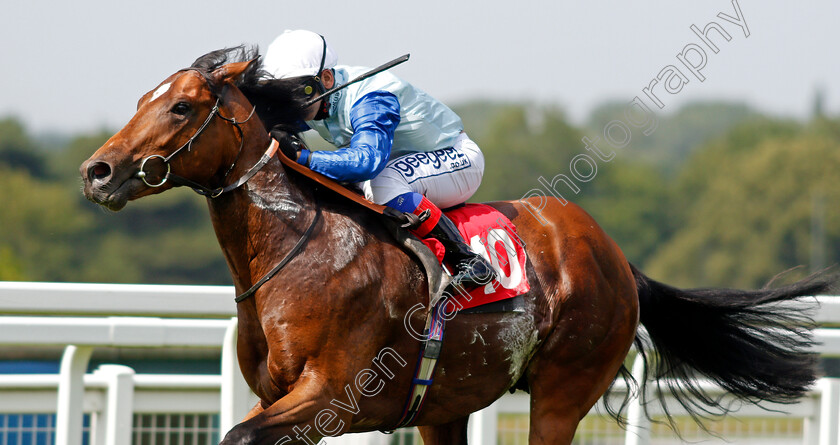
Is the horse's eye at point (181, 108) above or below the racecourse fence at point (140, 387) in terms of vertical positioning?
above

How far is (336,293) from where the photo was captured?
3586 millimetres

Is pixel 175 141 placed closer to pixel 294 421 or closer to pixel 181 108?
pixel 181 108

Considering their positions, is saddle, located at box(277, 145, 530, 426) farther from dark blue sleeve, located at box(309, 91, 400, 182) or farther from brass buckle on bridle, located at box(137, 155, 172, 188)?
brass buckle on bridle, located at box(137, 155, 172, 188)

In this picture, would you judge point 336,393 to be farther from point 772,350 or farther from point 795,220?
point 795,220

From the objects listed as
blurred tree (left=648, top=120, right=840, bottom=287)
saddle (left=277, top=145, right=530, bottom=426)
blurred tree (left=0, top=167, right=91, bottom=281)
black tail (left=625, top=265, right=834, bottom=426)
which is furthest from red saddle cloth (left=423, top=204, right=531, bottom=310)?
blurred tree (left=648, top=120, right=840, bottom=287)

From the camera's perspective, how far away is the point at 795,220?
63031mm

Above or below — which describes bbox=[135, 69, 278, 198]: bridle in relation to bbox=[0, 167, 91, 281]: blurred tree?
below

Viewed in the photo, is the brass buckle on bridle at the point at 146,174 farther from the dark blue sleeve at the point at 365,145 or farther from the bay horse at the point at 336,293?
the dark blue sleeve at the point at 365,145

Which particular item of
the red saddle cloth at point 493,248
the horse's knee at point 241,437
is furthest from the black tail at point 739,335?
the horse's knee at point 241,437

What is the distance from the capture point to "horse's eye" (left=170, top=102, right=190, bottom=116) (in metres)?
3.46

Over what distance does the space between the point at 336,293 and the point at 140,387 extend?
4.47 ft

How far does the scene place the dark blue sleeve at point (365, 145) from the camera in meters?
3.62

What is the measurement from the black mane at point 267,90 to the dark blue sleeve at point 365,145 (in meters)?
0.20

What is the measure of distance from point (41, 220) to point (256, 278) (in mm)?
60071
